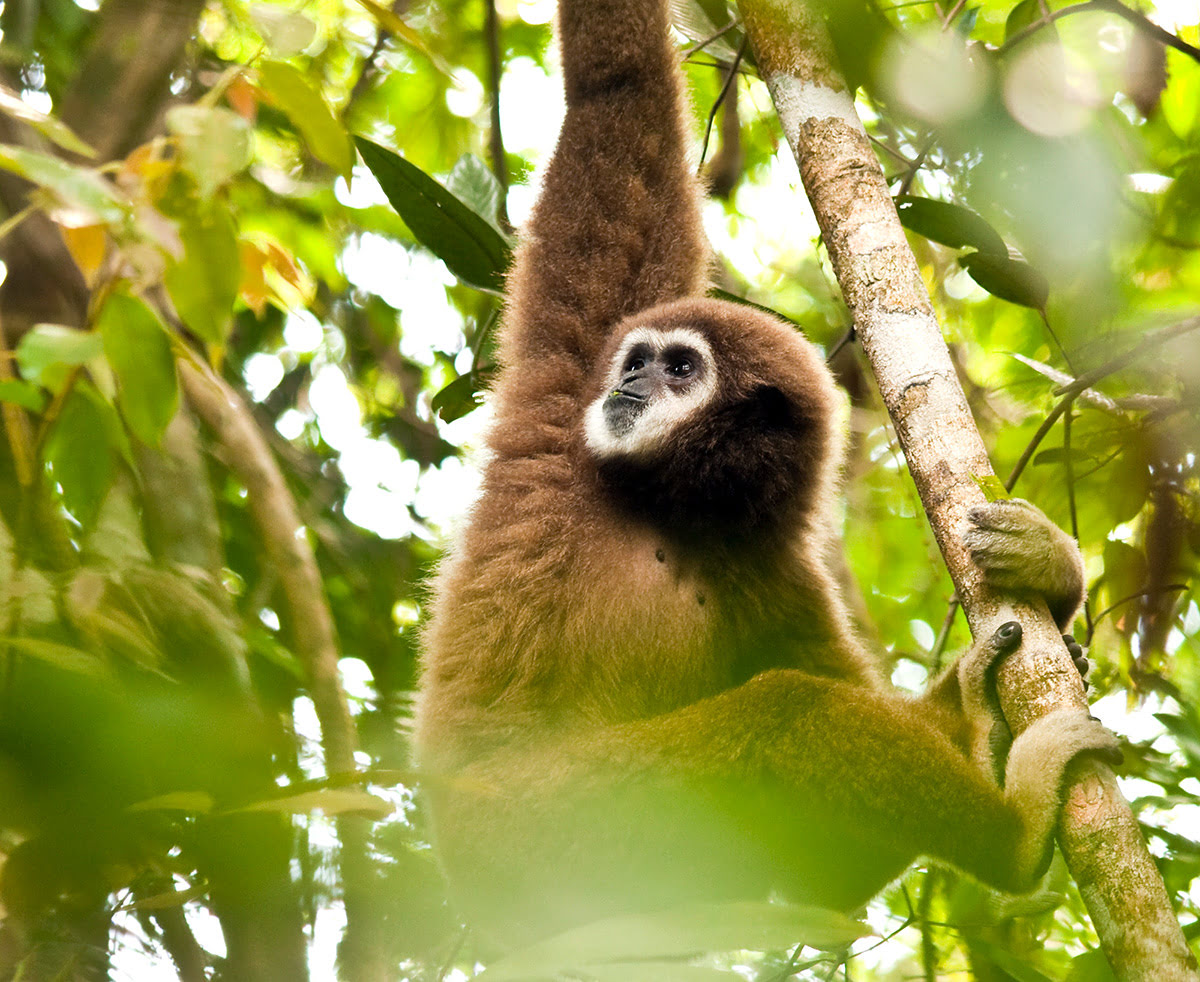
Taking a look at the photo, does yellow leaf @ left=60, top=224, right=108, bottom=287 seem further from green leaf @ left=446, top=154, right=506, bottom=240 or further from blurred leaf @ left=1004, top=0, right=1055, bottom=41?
blurred leaf @ left=1004, top=0, right=1055, bottom=41

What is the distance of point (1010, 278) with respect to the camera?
157 inches

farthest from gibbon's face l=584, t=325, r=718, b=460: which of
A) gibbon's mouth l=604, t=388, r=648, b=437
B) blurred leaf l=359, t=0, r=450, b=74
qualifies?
blurred leaf l=359, t=0, r=450, b=74

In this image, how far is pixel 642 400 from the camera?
4.31 meters

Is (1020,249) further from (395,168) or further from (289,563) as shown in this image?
(289,563)

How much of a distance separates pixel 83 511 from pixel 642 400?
209 cm

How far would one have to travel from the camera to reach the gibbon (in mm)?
3359

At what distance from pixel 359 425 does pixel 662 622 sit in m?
3.37

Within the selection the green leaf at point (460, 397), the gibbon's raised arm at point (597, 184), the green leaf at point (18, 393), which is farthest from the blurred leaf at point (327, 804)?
the green leaf at point (460, 397)

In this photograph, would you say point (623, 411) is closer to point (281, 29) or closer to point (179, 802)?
point (281, 29)

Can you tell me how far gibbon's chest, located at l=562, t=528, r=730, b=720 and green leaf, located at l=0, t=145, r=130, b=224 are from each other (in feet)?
7.84

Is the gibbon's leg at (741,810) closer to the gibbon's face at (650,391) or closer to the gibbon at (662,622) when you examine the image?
the gibbon at (662,622)

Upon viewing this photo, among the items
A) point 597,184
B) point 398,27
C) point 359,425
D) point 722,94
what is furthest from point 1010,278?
point 359,425

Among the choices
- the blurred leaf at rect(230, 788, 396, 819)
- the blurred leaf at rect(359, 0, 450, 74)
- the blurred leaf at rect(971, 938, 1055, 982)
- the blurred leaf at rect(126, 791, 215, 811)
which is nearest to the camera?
the blurred leaf at rect(126, 791, 215, 811)

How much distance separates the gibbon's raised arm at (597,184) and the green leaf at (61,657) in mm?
2834
